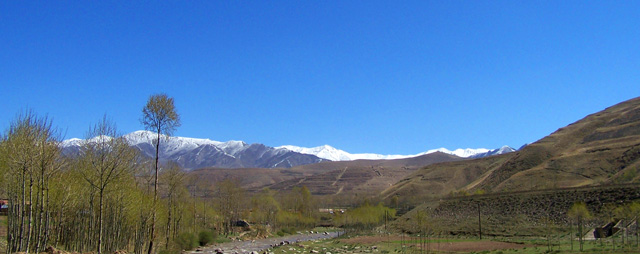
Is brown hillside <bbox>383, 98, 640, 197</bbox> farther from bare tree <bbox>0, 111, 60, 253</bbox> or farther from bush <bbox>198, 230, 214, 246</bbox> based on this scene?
bare tree <bbox>0, 111, 60, 253</bbox>

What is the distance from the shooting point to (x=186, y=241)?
61.8 metres

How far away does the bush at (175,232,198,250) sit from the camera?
60.1 metres

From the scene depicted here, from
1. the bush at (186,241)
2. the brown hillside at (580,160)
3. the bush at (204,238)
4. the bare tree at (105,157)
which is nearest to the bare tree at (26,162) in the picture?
the bare tree at (105,157)

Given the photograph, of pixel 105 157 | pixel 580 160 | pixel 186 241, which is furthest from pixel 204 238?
pixel 580 160

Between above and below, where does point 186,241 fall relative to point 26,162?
below

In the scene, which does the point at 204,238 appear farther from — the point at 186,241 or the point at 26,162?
the point at 26,162

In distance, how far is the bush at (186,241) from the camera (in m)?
60.1

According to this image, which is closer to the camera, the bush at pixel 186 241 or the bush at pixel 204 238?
the bush at pixel 186 241

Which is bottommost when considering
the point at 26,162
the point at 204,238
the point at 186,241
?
the point at 204,238

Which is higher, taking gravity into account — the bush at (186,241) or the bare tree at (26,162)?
the bare tree at (26,162)

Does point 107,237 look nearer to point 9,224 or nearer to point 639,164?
point 9,224

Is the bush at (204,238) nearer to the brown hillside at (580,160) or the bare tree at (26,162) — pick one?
the bare tree at (26,162)

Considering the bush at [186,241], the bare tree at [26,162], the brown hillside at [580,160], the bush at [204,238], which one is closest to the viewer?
the bare tree at [26,162]

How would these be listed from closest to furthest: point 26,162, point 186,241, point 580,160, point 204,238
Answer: point 26,162
point 186,241
point 204,238
point 580,160
